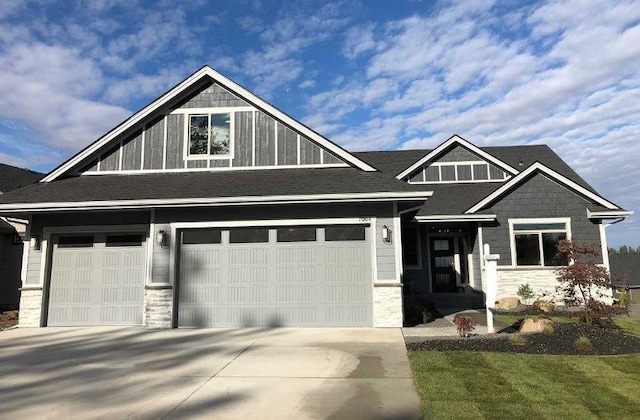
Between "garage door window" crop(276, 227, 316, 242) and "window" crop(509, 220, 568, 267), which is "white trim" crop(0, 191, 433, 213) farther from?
"window" crop(509, 220, 568, 267)

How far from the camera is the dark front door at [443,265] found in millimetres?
16375

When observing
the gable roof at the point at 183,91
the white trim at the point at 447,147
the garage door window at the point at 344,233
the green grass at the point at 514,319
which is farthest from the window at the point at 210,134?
the green grass at the point at 514,319

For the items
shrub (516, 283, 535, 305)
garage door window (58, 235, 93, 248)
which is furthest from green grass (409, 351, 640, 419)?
garage door window (58, 235, 93, 248)

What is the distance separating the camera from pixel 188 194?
1116 centimetres

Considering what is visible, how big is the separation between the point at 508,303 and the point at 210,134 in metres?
10.4

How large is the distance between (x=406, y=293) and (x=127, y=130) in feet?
33.1

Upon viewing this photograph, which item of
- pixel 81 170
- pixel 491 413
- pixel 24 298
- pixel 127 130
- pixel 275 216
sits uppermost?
pixel 127 130

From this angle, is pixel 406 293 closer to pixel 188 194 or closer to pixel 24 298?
pixel 188 194

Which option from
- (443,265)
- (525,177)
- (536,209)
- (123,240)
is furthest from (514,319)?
(123,240)

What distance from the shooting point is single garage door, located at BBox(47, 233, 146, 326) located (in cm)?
1155

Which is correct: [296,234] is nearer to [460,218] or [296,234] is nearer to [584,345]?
[460,218]

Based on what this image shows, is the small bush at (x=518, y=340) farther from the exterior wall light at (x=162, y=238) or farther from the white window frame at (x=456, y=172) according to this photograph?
the white window frame at (x=456, y=172)

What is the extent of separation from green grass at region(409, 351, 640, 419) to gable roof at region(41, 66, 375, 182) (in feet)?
21.4

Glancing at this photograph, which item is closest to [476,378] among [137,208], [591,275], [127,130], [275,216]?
[591,275]
